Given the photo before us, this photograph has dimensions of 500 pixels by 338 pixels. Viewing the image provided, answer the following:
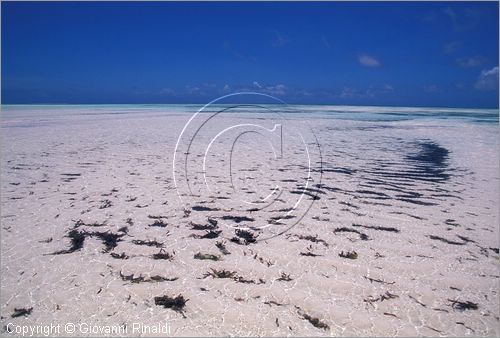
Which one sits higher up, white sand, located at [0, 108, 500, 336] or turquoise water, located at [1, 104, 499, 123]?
turquoise water, located at [1, 104, 499, 123]

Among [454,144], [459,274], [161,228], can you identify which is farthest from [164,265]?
[454,144]

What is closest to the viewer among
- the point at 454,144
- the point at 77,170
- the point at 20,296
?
the point at 20,296

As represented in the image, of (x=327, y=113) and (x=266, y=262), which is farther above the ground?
(x=327, y=113)

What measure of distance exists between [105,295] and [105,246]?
1.25 metres

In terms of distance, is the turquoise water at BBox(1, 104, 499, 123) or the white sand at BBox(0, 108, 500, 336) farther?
the turquoise water at BBox(1, 104, 499, 123)

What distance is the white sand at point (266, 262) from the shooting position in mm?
3371

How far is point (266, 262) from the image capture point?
4.41 m

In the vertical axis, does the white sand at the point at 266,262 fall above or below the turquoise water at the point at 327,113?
below

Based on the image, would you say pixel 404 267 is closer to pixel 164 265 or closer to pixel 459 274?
pixel 459 274

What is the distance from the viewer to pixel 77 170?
9.28m

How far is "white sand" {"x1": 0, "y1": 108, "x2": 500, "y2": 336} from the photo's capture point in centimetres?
337

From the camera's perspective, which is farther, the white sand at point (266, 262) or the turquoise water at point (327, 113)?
the turquoise water at point (327, 113)

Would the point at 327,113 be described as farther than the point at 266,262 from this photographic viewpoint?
Yes

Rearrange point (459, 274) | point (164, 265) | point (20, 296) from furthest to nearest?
point (164, 265) → point (459, 274) → point (20, 296)
